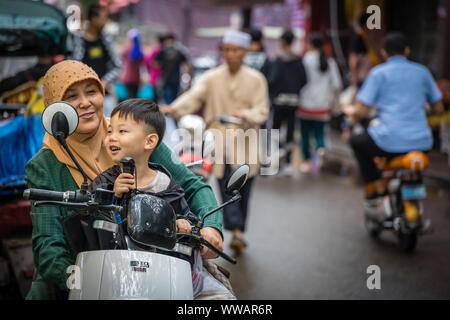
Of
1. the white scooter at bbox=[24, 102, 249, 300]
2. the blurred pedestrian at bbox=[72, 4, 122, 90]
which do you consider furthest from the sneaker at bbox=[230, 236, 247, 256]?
the white scooter at bbox=[24, 102, 249, 300]

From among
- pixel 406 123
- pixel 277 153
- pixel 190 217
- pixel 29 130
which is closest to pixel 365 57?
pixel 277 153

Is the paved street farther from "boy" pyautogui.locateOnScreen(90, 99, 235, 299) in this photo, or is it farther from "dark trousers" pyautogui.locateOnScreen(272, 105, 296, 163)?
"dark trousers" pyautogui.locateOnScreen(272, 105, 296, 163)

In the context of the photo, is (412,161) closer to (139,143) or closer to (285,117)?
(139,143)

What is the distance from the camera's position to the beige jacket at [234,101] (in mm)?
6036

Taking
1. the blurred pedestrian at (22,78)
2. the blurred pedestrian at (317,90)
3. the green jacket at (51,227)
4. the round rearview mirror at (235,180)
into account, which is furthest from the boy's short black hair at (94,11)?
the round rearview mirror at (235,180)

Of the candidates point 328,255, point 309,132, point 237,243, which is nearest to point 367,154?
point 328,255

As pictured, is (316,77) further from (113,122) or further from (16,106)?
(113,122)

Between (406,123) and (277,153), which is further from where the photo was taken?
(277,153)

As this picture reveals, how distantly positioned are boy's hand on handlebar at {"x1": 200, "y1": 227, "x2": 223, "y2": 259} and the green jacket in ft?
0.15

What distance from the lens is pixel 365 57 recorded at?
12461 millimetres

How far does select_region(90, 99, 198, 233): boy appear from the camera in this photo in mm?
2482

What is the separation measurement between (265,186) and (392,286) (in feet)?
15.3
